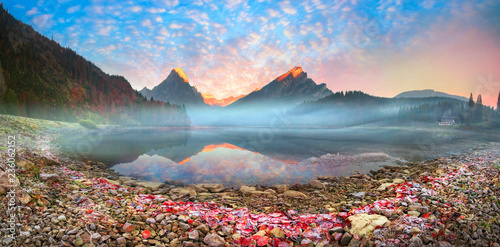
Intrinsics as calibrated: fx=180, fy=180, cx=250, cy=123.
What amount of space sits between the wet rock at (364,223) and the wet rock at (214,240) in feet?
12.2

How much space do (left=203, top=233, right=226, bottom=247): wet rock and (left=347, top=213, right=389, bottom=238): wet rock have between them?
371cm

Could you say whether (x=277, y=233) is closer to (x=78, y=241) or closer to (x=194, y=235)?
(x=194, y=235)

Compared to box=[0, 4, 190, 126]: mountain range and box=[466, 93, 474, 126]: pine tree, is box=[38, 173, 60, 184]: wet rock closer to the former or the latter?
box=[0, 4, 190, 126]: mountain range

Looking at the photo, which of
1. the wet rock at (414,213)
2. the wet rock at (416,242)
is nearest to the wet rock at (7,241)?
the wet rock at (416,242)

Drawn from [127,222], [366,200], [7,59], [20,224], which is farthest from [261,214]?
[7,59]

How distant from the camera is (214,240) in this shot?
4941 millimetres

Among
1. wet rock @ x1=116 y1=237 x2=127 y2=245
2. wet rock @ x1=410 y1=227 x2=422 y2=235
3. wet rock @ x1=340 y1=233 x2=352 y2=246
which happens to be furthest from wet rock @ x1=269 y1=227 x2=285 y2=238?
wet rock @ x1=116 y1=237 x2=127 y2=245

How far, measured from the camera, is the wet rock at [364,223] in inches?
202

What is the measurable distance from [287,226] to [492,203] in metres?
6.46

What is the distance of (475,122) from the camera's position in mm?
111312

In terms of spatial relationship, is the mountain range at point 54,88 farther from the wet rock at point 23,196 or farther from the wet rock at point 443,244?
the wet rock at point 443,244

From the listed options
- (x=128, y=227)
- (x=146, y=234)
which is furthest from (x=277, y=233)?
(x=128, y=227)

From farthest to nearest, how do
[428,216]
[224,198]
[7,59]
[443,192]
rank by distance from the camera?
[7,59] → [224,198] → [443,192] → [428,216]

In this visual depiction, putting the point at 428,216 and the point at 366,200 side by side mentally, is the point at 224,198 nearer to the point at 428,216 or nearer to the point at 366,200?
the point at 366,200
